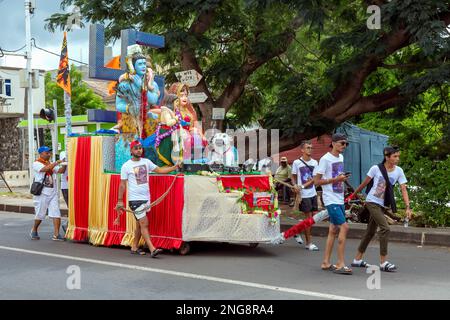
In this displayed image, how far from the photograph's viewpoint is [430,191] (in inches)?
472

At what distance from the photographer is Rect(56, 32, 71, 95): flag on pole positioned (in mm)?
13203

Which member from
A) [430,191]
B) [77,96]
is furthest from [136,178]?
[77,96]

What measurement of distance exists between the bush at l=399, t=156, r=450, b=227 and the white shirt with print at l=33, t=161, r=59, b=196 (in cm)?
700

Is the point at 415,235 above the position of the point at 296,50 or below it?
below

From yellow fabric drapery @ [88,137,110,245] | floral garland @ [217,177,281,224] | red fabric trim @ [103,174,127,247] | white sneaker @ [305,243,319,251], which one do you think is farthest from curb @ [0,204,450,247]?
yellow fabric drapery @ [88,137,110,245]

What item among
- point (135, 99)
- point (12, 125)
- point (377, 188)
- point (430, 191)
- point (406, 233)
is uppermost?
point (12, 125)

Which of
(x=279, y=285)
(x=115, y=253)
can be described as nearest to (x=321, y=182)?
(x=279, y=285)

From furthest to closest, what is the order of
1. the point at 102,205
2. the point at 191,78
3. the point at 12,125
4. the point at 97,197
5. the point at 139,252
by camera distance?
the point at 12,125
the point at 191,78
the point at 97,197
the point at 102,205
the point at 139,252

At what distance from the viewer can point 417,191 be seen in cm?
1218

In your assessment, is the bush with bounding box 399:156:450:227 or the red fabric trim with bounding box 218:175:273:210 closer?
the red fabric trim with bounding box 218:175:273:210

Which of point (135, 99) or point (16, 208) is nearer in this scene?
point (135, 99)

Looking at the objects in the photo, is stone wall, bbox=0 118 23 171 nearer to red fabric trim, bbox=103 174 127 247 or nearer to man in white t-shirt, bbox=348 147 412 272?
red fabric trim, bbox=103 174 127 247

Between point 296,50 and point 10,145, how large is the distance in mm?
29011

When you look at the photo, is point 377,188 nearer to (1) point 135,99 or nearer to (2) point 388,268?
(2) point 388,268
